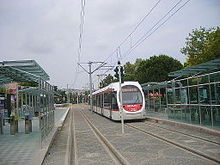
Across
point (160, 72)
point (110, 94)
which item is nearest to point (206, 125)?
point (110, 94)

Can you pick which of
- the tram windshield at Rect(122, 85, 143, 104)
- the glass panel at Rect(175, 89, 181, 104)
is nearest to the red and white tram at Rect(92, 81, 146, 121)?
the tram windshield at Rect(122, 85, 143, 104)

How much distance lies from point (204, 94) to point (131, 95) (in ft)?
24.4

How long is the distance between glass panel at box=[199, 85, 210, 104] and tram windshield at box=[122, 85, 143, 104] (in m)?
6.77

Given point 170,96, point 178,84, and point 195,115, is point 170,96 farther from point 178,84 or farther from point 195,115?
point 195,115

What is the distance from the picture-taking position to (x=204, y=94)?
1165 cm

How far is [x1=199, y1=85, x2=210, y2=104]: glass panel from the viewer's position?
11.4 meters

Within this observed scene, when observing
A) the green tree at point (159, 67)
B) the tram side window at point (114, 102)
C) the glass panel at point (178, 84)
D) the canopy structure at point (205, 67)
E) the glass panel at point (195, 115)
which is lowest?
the glass panel at point (195, 115)

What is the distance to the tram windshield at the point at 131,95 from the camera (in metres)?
18.4

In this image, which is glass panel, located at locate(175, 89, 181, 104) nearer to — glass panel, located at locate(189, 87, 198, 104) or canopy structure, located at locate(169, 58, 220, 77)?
canopy structure, located at locate(169, 58, 220, 77)

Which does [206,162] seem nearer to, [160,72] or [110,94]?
[110,94]

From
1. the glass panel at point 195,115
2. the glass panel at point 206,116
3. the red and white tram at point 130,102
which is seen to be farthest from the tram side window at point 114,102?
the glass panel at point 206,116

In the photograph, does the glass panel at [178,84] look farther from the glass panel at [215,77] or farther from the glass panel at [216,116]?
the glass panel at [216,116]

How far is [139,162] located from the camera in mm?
6777

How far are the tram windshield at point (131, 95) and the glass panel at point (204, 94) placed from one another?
6768 mm
